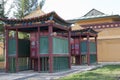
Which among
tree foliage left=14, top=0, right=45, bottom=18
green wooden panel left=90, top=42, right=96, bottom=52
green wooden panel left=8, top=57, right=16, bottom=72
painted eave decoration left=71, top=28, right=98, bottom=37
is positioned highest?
tree foliage left=14, top=0, right=45, bottom=18

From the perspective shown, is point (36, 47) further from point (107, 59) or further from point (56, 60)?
point (107, 59)

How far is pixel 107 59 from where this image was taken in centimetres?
2645

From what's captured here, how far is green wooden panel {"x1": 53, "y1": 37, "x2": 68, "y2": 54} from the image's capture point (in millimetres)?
15921

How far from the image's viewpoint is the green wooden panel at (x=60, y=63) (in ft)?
52.2

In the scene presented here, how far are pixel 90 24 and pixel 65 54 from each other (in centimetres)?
1116

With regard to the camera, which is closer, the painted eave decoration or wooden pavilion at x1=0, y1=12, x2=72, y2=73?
wooden pavilion at x1=0, y1=12, x2=72, y2=73

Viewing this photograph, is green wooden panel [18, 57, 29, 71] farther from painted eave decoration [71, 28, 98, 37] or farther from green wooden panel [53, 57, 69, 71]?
painted eave decoration [71, 28, 98, 37]

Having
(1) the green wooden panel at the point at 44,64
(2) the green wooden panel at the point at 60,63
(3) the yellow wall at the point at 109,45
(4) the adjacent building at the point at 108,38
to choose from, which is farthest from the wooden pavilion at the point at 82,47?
(1) the green wooden panel at the point at 44,64

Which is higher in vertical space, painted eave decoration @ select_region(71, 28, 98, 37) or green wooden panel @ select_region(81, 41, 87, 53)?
painted eave decoration @ select_region(71, 28, 98, 37)

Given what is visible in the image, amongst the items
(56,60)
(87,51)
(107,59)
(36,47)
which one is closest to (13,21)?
(36,47)

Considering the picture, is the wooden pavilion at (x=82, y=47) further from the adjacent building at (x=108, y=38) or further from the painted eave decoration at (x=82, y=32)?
the adjacent building at (x=108, y=38)

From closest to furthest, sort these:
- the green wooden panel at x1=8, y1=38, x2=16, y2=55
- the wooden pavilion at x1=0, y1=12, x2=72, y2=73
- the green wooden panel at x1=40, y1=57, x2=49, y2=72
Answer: the wooden pavilion at x1=0, y1=12, x2=72, y2=73, the green wooden panel at x1=40, y1=57, x2=49, y2=72, the green wooden panel at x1=8, y1=38, x2=16, y2=55

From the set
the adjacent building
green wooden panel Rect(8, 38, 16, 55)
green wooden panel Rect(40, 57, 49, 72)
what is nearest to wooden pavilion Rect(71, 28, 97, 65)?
the adjacent building

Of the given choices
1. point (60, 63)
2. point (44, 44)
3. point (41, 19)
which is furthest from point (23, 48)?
point (41, 19)
